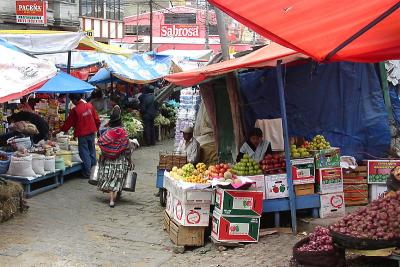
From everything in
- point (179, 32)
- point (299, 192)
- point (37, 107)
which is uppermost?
point (179, 32)

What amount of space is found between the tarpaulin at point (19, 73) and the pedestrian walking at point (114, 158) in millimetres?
2343

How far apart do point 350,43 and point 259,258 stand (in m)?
4.04

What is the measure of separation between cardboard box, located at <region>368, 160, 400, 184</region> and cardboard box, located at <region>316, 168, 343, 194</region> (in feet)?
2.97

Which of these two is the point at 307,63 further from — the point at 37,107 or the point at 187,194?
the point at 37,107

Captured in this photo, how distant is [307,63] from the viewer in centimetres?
918

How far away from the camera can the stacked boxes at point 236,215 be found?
7004 mm

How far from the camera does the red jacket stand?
1173 cm

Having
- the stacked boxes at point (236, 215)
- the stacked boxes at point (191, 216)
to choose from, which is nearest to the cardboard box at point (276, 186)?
the stacked boxes at point (236, 215)

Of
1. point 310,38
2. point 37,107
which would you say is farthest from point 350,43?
point 37,107

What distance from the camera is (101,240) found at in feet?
25.3

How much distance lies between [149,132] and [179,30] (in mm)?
35237

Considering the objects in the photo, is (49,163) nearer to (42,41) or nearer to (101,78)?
(42,41)

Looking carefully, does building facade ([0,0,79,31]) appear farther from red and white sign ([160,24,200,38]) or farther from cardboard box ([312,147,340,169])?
red and white sign ([160,24,200,38])

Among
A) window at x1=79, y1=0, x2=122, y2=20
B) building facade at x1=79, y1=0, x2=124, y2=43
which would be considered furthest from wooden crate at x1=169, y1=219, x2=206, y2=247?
window at x1=79, y1=0, x2=122, y2=20
